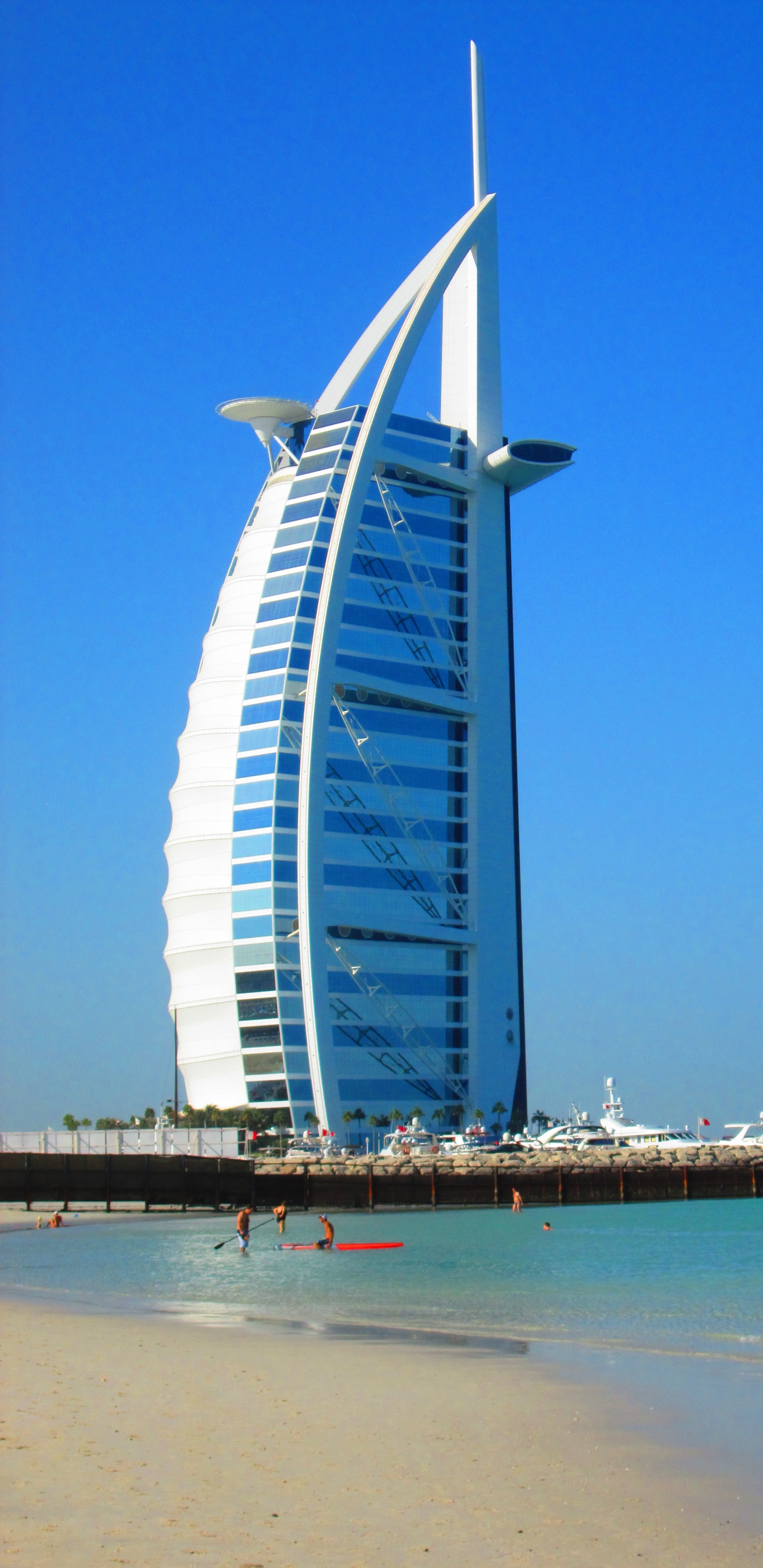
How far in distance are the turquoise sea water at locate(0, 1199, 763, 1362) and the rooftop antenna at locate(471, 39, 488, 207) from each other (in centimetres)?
8668

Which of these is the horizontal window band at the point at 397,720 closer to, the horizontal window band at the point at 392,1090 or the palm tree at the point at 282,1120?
the horizontal window band at the point at 392,1090

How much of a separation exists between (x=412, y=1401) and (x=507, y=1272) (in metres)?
23.4

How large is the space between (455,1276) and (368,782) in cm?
6449

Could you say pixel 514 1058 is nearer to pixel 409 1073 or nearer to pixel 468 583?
pixel 409 1073

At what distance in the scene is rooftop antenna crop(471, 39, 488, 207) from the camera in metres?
118

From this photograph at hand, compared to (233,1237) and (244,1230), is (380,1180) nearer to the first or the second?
(233,1237)

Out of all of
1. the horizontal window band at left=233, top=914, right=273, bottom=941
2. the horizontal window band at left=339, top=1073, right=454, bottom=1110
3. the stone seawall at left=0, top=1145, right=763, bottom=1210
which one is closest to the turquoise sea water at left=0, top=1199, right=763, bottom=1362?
the stone seawall at left=0, top=1145, right=763, bottom=1210

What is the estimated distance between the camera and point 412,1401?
18859 millimetres

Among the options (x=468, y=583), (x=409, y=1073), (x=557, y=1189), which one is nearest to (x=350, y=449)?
(x=468, y=583)

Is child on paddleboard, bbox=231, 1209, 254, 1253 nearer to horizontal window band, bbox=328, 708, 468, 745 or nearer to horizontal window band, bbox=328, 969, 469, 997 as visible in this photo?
horizontal window band, bbox=328, 969, 469, 997

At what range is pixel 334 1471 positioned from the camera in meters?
14.4

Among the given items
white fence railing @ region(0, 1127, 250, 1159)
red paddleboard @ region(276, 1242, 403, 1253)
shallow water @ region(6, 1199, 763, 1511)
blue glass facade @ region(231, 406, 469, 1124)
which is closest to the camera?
shallow water @ region(6, 1199, 763, 1511)

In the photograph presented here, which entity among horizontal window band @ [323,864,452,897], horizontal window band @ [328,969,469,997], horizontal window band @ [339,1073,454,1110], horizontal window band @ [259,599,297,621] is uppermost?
horizontal window band @ [259,599,297,621]

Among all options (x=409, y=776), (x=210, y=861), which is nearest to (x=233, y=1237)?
(x=210, y=861)
